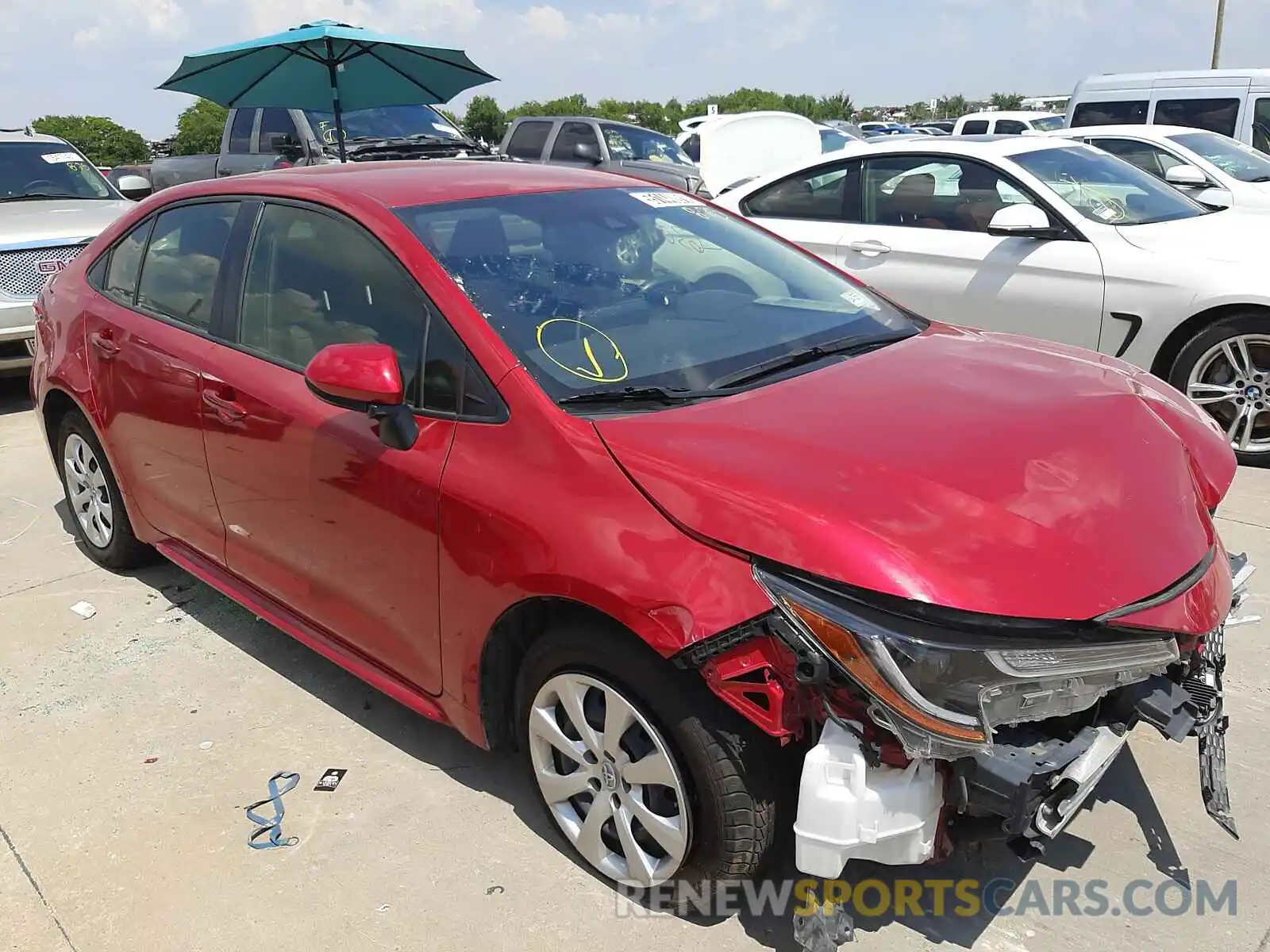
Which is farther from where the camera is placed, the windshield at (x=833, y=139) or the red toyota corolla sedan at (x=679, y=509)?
the windshield at (x=833, y=139)

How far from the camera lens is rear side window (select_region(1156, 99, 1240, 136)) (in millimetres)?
12055

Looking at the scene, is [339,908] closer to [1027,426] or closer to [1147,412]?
[1027,426]

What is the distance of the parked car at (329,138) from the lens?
11.6m

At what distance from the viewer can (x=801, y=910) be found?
2.23 meters

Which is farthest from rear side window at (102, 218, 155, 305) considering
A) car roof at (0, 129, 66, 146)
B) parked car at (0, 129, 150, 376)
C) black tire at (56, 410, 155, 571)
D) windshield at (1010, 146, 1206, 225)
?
car roof at (0, 129, 66, 146)

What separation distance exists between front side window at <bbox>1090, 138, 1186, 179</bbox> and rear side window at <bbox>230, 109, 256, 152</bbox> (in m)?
9.34

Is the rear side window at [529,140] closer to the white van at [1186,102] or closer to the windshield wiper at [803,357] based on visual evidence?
the white van at [1186,102]

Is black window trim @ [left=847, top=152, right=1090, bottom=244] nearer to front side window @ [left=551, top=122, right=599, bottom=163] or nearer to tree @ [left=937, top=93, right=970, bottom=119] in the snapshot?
front side window @ [left=551, top=122, right=599, bottom=163]

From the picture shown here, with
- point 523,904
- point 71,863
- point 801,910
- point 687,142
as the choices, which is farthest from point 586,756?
point 687,142

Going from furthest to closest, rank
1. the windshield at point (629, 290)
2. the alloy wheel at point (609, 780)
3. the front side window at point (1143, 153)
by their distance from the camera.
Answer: the front side window at point (1143, 153) → the windshield at point (629, 290) → the alloy wheel at point (609, 780)

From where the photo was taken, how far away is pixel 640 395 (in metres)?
2.58

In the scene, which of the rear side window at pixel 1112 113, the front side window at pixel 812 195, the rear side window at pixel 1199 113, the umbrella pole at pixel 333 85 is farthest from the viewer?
the rear side window at pixel 1112 113

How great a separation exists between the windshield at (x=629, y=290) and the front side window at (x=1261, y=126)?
35.5 feet

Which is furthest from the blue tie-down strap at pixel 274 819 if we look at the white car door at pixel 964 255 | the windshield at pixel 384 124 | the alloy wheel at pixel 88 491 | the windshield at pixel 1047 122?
the windshield at pixel 1047 122
